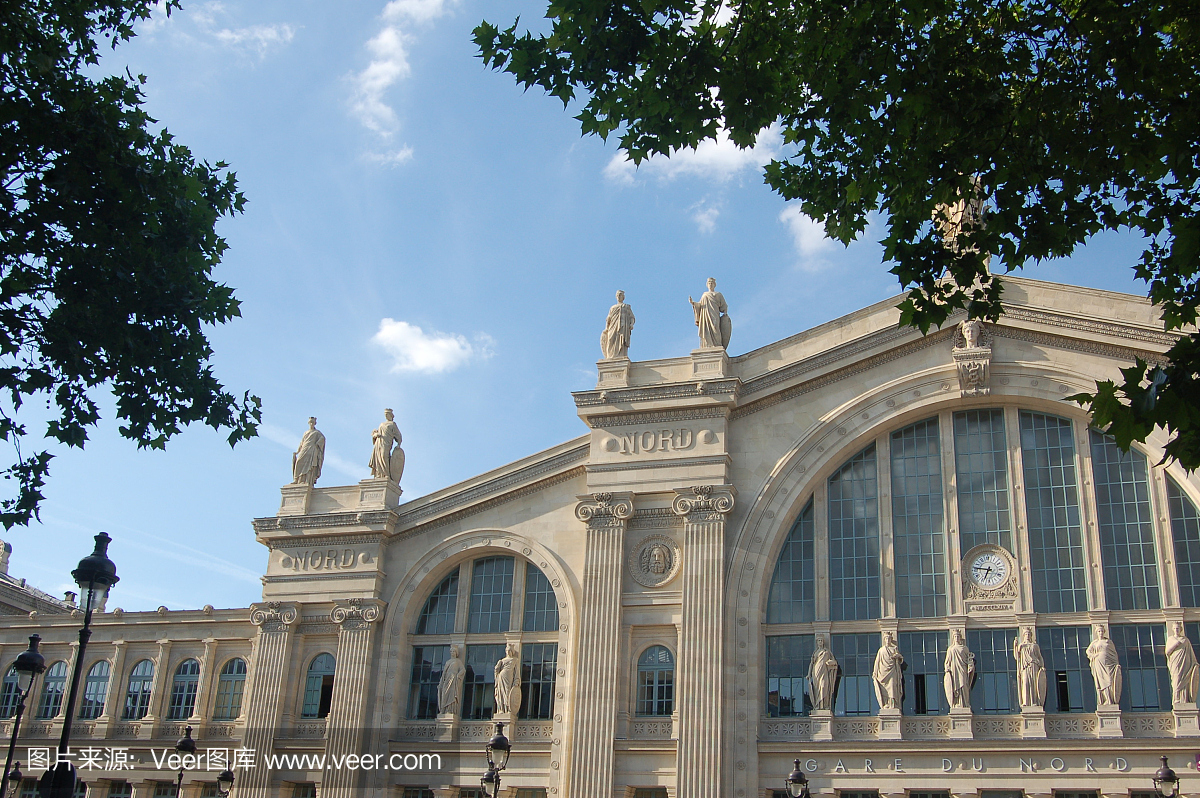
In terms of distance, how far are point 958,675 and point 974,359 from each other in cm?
923

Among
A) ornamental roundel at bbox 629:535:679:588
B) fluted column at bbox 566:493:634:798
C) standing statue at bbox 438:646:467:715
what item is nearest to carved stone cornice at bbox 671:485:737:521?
ornamental roundel at bbox 629:535:679:588

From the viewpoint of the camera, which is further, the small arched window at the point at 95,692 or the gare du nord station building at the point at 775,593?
the small arched window at the point at 95,692

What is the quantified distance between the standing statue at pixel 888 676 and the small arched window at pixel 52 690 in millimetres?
31786

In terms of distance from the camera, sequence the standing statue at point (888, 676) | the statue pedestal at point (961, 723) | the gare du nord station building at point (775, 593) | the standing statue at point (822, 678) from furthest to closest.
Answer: the standing statue at point (822, 678)
the standing statue at point (888, 676)
the gare du nord station building at point (775, 593)
the statue pedestal at point (961, 723)

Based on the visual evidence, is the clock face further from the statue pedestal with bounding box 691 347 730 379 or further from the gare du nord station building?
the statue pedestal with bounding box 691 347 730 379

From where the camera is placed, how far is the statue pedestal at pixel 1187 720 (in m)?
27.9

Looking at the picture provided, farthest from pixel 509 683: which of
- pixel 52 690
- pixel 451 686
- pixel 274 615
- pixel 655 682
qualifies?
pixel 52 690

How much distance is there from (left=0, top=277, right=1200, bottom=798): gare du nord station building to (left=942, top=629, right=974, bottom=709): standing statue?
99mm

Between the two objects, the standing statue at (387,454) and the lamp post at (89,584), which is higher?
the standing statue at (387,454)

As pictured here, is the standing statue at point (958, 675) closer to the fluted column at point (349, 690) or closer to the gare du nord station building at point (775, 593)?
the gare du nord station building at point (775, 593)

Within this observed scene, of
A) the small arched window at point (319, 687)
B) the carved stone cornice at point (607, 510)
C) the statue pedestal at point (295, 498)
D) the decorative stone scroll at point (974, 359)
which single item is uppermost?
the decorative stone scroll at point (974, 359)

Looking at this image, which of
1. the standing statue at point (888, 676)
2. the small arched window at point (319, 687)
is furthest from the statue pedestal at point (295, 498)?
the standing statue at point (888, 676)

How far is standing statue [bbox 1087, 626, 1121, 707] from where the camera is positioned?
2878cm

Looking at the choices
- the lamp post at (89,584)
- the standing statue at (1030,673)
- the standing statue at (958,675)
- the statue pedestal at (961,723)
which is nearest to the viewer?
the lamp post at (89,584)
